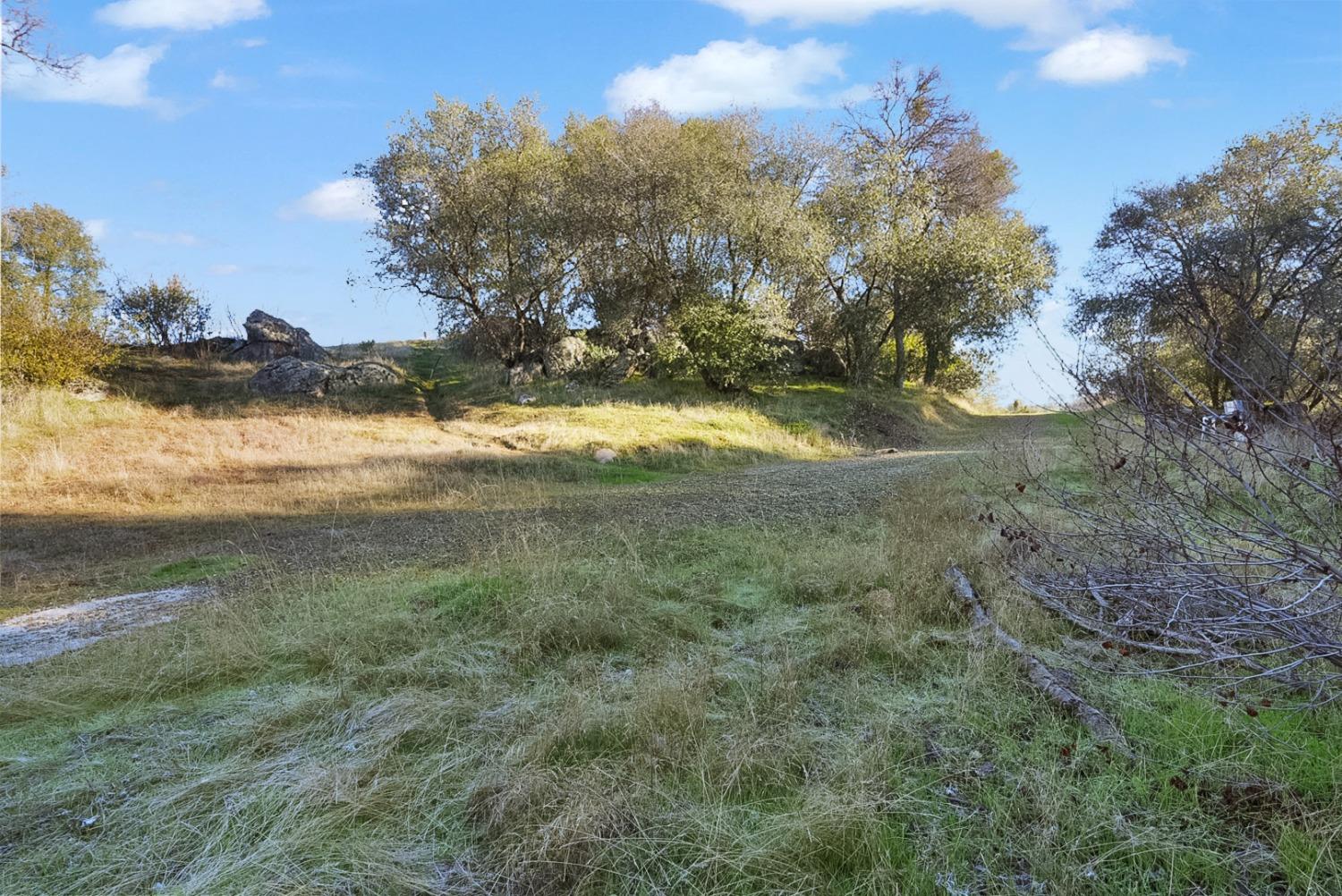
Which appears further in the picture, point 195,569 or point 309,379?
point 309,379

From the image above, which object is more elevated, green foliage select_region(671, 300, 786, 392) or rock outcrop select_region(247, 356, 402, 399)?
green foliage select_region(671, 300, 786, 392)

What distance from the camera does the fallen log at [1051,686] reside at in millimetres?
3021

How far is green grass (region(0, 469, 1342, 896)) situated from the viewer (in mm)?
2402

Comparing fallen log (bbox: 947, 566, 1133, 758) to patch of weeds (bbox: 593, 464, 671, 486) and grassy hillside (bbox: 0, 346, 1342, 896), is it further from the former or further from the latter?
patch of weeds (bbox: 593, 464, 671, 486)

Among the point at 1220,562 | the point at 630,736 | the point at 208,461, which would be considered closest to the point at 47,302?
the point at 208,461

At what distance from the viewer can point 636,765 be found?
297 centimetres

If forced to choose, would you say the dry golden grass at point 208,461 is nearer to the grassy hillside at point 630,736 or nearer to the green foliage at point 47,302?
the green foliage at point 47,302

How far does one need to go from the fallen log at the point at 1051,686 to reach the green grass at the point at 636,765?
78 mm

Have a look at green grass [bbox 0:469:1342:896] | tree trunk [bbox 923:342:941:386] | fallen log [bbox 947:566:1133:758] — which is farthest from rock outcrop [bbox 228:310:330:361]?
fallen log [bbox 947:566:1133:758]

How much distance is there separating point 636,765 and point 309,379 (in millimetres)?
23137

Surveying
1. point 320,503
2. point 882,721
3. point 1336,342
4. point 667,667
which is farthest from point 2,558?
point 1336,342

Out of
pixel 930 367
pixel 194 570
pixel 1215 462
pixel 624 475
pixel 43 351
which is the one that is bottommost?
pixel 194 570

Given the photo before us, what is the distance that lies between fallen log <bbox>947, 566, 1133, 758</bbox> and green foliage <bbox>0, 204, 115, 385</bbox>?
21008 millimetres

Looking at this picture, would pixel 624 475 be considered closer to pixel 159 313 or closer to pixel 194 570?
pixel 194 570
